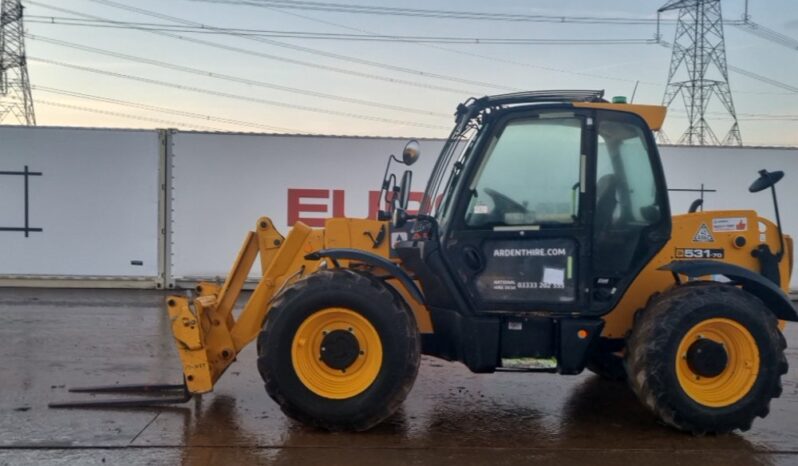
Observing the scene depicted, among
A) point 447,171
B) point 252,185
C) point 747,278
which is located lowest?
point 747,278

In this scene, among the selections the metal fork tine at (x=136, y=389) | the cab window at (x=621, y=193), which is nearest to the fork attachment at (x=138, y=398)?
the metal fork tine at (x=136, y=389)

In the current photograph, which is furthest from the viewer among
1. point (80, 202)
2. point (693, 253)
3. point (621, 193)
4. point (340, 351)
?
point (80, 202)

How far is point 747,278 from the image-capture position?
480 centimetres

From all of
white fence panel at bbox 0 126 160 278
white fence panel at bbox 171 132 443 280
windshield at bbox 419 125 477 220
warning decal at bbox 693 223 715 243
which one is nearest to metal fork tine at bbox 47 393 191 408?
windshield at bbox 419 125 477 220

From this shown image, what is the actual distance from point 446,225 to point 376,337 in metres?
0.89

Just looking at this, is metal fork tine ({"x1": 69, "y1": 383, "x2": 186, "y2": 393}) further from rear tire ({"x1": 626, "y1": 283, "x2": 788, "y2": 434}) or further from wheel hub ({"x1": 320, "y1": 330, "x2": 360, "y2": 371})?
rear tire ({"x1": 626, "y1": 283, "x2": 788, "y2": 434})

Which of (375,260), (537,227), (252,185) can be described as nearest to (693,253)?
(537,227)

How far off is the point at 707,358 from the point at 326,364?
2493mm

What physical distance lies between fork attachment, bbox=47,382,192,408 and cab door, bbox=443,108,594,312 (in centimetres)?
225

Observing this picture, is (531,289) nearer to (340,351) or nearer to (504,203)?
(504,203)

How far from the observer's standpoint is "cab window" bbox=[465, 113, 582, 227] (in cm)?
485

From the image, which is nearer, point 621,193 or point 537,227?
point 537,227

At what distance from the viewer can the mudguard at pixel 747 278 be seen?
4.75 m

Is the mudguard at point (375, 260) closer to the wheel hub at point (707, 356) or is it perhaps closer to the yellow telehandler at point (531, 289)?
the yellow telehandler at point (531, 289)
